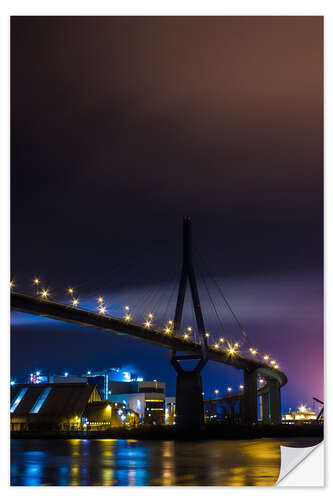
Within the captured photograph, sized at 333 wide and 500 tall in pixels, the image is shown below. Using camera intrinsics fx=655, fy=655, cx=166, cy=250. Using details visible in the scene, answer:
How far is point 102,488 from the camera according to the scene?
11445 millimetres

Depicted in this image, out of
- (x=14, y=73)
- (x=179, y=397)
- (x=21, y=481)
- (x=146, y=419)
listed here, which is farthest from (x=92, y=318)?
(x=146, y=419)

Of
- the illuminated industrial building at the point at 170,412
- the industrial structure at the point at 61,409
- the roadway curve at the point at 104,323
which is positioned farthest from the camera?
the illuminated industrial building at the point at 170,412

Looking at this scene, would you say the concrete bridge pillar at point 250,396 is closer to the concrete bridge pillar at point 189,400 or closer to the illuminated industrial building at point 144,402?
the concrete bridge pillar at point 189,400

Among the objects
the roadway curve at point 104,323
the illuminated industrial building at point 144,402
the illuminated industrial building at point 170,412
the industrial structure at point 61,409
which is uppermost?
the roadway curve at point 104,323

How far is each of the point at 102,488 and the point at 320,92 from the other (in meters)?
8.33

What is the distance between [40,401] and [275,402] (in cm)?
3950

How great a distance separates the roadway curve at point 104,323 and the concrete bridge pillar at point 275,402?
38.5 m

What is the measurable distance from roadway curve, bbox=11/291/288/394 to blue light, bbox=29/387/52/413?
2638 cm

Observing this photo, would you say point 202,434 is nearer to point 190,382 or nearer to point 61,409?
point 190,382

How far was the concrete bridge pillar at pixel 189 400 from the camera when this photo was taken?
50.6 m

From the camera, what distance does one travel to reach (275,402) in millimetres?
100875

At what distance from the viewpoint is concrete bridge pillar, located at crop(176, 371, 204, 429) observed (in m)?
50.6

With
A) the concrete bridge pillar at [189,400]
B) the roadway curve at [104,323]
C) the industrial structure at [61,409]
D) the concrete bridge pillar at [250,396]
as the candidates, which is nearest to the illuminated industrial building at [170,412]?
the industrial structure at [61,409]
